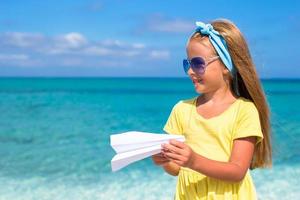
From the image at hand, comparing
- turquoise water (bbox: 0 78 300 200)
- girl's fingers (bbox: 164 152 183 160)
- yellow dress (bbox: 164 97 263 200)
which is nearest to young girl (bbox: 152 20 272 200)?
yellow dress (bbox: 164 97 263 200)

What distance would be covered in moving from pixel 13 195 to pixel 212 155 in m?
5.12

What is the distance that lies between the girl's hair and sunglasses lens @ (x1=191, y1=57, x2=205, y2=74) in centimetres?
10

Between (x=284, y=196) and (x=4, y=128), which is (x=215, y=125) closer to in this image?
(x=284, y=196)

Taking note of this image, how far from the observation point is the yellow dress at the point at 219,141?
7.99 ft

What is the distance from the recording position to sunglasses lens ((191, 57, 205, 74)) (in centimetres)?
245

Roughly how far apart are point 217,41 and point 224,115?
11.5 inches

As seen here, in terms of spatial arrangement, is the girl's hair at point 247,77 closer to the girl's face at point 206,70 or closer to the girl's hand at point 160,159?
the girl's face at point 206,70

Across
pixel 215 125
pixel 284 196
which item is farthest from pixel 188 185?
pixel 284 196

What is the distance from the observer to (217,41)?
2461 millimetres

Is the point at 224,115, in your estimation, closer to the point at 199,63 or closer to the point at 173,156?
the point at 199,63

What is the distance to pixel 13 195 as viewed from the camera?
23.5 ft

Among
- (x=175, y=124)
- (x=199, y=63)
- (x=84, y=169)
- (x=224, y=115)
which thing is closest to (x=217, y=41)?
(x=199, y=63)

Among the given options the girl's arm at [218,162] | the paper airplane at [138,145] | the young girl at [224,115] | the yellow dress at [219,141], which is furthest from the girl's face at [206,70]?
the paper airplane at [138,145]

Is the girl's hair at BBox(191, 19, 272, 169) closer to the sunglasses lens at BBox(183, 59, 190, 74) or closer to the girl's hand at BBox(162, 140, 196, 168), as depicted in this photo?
the sunglasses lens at BBox(183, 59, 190, 74)
